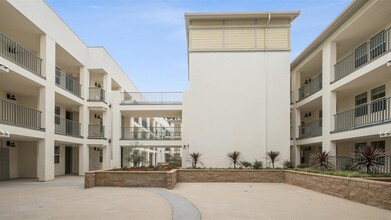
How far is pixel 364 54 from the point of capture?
60.6 feet

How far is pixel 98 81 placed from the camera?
3180 cm

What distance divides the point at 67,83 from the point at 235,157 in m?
13.3

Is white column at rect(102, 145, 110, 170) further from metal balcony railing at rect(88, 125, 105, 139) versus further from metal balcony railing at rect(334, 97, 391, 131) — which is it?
metal balcony railing at rect(334, 97, 391, 131)

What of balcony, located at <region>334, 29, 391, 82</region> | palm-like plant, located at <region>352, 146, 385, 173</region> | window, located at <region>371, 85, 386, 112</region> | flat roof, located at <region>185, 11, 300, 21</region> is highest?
flat roof, located at <region>185, 11, 300, 21</region>

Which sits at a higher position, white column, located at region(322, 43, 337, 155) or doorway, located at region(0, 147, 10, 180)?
white column, located at region(322, 43, 337, 155)

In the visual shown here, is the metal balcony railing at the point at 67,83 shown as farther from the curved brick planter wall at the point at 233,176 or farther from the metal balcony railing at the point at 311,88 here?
the metal balcony railing at the point at 311,88

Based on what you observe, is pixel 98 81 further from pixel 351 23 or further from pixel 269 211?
pixel 269 211

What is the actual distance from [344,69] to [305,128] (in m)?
7.08

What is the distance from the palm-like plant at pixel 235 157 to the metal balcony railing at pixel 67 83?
39.9ft

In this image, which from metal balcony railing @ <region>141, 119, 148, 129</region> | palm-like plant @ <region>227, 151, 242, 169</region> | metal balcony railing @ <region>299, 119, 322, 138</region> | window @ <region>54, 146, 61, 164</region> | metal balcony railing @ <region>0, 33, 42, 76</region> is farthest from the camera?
metal balcony railing @ <region>141, 119, 148, 129</region>

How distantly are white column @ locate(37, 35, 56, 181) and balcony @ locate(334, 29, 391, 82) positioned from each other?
16.9 m

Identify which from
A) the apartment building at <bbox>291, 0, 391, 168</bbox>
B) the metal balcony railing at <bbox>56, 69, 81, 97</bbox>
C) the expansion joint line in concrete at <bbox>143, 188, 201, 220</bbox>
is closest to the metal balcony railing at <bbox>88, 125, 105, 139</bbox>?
the metal balcony railing at <bbox>56, 69, 81, 97</bbox>

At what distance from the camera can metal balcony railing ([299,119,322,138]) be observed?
23.0 m

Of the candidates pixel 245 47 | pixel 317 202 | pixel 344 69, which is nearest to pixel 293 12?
pixel 245 47
